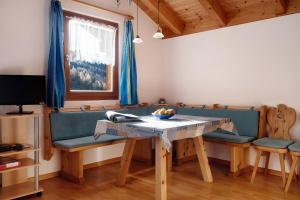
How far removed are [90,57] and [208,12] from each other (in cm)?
188

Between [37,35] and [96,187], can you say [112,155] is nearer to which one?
[96,187]

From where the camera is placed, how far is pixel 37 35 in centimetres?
325

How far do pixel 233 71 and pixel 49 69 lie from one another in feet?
8.60

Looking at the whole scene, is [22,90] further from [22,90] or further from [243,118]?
[243,118]

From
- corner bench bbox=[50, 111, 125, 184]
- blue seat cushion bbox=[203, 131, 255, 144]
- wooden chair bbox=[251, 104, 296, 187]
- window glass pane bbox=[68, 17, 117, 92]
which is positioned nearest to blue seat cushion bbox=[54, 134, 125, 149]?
corner bench bbox=[50, 111, 125, 184]

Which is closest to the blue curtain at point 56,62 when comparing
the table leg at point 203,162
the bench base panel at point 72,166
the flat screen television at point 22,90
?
the flat screen television at point 22,90

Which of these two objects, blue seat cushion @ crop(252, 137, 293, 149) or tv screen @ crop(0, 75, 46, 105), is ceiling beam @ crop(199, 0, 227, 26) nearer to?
blue seat cushion @ crop(252, 137, 293, 149)

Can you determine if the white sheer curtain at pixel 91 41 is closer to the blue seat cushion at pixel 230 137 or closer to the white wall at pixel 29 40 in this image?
the white wall at pixel 29 40

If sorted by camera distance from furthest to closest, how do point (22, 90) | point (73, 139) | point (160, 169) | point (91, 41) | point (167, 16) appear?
point (167, 16) < point (91, 41) < point (73, 139) < point (22, 90) < point (160, 169)

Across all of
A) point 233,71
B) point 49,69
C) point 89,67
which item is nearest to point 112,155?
point 89,67

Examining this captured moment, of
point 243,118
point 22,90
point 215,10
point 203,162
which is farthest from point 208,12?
point 22,90

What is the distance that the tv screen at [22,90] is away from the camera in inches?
109

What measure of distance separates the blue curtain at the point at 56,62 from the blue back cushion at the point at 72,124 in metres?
0.16

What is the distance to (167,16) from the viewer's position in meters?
4.39
